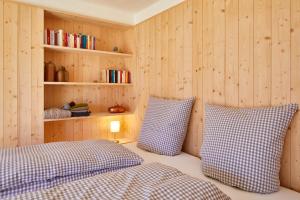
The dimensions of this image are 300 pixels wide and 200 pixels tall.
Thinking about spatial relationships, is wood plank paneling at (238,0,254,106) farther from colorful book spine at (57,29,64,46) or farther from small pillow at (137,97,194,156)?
colorful book spine at (57,29,64,46)

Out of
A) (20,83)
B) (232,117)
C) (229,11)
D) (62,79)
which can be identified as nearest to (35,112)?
(20,83)

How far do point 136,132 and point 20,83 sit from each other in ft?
4.82

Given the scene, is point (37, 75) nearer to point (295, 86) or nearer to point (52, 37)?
point (52, 37)

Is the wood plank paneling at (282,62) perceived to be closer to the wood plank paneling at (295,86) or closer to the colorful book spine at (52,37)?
the wood plank paneling at (295,86)

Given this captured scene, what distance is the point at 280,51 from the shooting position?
4.91 ft

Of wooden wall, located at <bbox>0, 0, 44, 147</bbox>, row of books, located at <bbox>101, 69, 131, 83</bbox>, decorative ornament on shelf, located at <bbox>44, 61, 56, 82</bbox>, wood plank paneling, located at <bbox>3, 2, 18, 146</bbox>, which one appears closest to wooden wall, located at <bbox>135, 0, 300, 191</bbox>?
row of books, located at <bbox>101, 69, 131, 83</bbox>

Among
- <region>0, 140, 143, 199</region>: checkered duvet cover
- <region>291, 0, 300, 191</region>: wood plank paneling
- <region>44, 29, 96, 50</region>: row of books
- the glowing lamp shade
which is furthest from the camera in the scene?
the glowing lamp shade

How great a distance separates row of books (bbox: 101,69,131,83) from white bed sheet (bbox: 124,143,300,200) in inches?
38.4

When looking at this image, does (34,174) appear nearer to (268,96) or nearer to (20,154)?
(20,154)

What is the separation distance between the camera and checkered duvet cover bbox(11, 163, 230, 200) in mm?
948

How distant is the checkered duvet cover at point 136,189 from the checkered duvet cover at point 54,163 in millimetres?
361

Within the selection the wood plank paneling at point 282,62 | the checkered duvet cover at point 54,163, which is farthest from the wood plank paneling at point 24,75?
the wood plank paneling at point 282,62

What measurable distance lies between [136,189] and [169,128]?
1094 mm

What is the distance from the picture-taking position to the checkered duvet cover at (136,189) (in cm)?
95
